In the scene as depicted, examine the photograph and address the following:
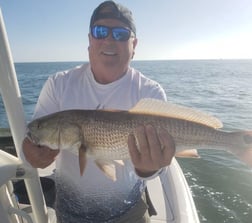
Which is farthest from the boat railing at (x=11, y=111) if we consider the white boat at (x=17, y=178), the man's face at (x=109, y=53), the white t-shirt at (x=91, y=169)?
the man's face at (x=109, y=53)

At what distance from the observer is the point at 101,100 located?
310 cm

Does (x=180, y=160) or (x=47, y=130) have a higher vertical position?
(x=47, y=130)

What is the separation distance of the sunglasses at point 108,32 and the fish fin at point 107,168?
1.18 m

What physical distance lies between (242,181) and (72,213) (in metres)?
7.64

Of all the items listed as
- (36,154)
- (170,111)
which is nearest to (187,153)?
(170,111)

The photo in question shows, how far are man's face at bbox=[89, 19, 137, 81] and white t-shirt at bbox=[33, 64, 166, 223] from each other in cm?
12

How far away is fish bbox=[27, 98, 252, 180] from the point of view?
2707 mm

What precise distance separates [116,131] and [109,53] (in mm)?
836

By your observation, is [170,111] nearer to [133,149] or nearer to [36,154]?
[133,149]

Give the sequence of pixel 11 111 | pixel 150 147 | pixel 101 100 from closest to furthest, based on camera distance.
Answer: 1. pixel 150 147
2. pixel 11 111
3. pixel 101 100

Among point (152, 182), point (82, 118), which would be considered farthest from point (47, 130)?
point (152, 182)

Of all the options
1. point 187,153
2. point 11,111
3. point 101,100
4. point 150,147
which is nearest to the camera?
point 150,147

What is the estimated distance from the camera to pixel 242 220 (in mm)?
7430

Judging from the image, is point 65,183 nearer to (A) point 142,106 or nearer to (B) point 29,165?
(B) point 29,165
